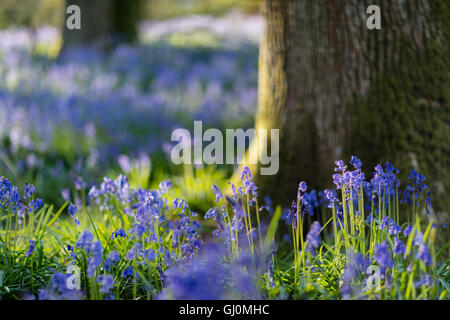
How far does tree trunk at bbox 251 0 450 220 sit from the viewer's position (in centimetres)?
348

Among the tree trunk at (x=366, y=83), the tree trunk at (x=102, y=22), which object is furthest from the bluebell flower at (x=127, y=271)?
the tree trunk at (x=102, y=22)

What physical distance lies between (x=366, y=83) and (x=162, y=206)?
155 cm

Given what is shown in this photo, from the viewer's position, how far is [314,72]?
146 inches

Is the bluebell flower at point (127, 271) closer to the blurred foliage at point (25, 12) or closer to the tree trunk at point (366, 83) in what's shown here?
the tree trunk at point (366, 83)

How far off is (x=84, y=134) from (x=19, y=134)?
0.69m

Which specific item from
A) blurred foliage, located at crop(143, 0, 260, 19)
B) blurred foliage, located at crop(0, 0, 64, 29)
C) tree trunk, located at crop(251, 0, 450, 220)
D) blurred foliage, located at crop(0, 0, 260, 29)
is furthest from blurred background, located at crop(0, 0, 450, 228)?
blurred foliage, located at crop(143, 0, 260, 19)

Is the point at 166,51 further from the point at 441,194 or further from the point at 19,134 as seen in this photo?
the point at 441,194

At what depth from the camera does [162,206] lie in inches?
116

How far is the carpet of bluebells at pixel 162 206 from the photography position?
8.38 feet

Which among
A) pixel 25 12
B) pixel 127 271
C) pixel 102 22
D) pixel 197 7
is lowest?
pixel 127 271

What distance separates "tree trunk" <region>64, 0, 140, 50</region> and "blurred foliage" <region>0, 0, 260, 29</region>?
962cm

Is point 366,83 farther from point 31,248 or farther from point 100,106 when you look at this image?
point 100,106

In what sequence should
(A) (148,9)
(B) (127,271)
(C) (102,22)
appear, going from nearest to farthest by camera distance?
(B) (127,271) → (C) (102,22) → (A) (148,9)

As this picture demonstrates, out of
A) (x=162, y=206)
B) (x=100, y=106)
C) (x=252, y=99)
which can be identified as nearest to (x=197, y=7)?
(x=252, y=99)
